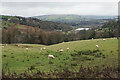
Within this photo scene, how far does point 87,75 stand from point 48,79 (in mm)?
2362

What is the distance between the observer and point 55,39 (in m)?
59.4

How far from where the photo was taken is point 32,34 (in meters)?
60.6

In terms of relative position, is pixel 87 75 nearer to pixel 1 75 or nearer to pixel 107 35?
pixel 1 75

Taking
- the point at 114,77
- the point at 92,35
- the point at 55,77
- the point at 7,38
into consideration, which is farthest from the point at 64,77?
the point at 92,35

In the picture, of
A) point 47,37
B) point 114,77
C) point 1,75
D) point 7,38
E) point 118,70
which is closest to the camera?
point 114,77

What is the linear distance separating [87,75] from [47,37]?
50271mm

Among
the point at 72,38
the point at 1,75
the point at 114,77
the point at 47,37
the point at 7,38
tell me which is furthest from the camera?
the point at 72,38

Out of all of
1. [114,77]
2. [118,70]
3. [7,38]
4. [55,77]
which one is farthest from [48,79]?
[7,38]

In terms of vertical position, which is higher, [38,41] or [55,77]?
[55,77]

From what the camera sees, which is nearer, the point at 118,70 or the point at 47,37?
the point at 118,70

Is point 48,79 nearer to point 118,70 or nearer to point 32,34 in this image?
point 118,70

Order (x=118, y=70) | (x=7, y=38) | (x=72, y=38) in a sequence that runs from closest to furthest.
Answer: (x=118, y=70) → (x=7, y=38) → (x=72, y=38)

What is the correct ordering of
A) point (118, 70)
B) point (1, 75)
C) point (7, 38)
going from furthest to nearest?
1. point (7, 38)
2. point (118, 70)
3. point (1, 75)

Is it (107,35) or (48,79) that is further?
(107,35)
